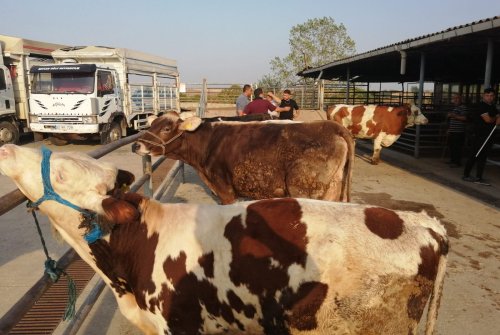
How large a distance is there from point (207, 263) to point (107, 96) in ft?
43.3

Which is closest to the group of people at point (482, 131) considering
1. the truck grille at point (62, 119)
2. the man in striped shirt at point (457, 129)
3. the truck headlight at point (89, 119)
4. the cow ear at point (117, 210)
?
the man in striped shirt at point (457, 129)

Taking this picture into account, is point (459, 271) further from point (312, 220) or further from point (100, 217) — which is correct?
point (100, 217)

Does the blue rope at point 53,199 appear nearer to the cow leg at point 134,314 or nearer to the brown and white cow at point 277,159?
the cow leg at point 134,314

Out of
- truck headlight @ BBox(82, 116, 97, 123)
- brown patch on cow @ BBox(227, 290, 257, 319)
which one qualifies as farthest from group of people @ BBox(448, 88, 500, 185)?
truck headlight @ BBox(82, 116, 97, 123)

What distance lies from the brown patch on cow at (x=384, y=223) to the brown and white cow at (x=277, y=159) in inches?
105

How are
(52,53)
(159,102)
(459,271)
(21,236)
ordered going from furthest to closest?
(159,102)
(52,53)
(21,236)
(459,271)

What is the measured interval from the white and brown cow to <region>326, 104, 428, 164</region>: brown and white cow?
909 cm

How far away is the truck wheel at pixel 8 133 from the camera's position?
1325cm

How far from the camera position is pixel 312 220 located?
2037 mm

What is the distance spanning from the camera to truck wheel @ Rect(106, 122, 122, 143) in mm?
14414

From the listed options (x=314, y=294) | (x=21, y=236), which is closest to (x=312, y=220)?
(x=314, y=294)

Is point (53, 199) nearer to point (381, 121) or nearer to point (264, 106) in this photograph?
point (264, 106)

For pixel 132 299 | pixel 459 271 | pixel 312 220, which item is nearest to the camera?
pixel 312 220

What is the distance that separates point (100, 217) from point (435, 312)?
5.85ft
